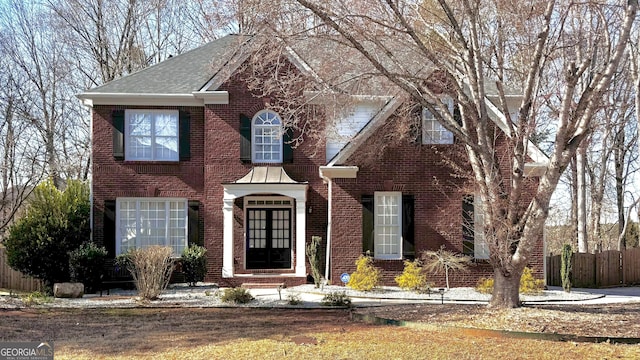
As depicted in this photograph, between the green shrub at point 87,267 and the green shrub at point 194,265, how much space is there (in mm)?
2414

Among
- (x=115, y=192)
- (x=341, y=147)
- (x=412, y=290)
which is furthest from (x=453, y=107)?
(x=115, y=192)

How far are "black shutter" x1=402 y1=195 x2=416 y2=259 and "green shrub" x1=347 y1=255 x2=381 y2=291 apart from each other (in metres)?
1.22

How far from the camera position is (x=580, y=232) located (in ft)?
87.1

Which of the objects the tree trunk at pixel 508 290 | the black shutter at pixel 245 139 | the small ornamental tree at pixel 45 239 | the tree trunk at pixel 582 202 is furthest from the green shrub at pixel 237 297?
the tree trunk at pixel 582 202

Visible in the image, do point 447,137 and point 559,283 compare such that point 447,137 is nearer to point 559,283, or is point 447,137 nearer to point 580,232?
point 559,283

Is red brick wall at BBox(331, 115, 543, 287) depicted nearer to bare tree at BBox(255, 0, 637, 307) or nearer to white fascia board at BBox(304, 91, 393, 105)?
white fascia board at BBox(304, 91, 393, 105)

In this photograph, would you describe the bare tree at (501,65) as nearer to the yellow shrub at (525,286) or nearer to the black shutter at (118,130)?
the yellow shrub at (525,286)

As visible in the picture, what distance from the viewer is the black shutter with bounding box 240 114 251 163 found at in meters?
20.6

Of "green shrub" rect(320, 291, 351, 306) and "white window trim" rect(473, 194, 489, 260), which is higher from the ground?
"white window trim" rect(473, 194, 489, 260)

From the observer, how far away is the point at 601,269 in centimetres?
2466

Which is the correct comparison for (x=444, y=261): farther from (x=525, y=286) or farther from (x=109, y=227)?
(x=109, y=227)

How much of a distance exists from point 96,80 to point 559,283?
23.2 m

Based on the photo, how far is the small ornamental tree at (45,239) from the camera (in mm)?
18984

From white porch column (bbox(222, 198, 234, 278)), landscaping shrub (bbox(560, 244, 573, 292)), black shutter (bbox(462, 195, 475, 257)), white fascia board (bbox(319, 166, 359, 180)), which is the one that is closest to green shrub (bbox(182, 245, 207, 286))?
white porch column (bbox(222, 198, 234, 278))
